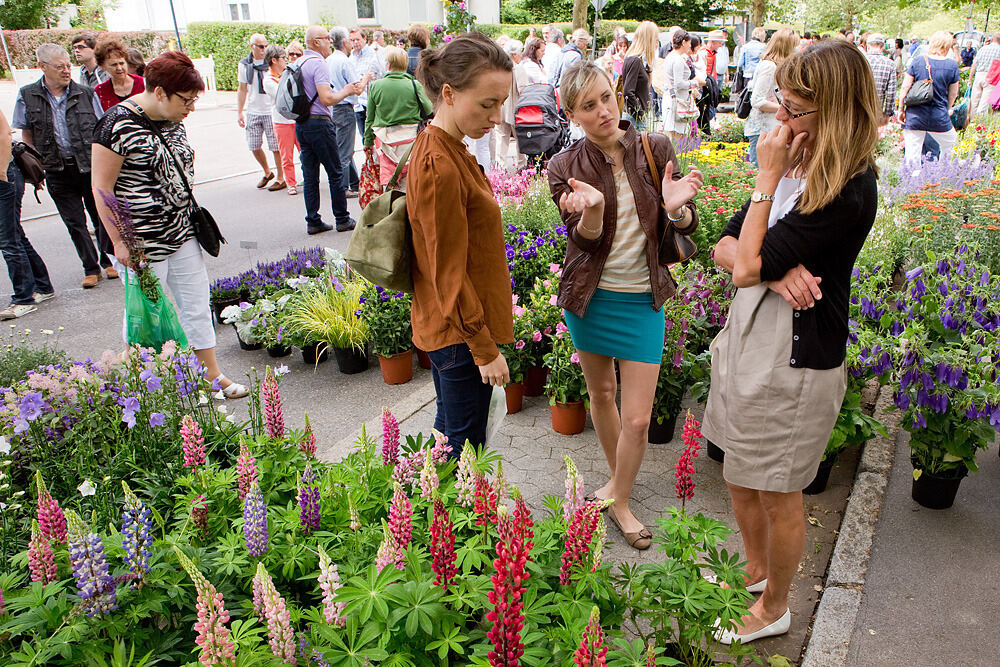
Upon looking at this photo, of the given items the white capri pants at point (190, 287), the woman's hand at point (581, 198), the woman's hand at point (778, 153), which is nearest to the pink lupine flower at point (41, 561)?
the woman's hand at point (581, 198)

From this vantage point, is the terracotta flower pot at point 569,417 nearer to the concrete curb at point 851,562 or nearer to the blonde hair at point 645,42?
the concrete curb at point 851,562

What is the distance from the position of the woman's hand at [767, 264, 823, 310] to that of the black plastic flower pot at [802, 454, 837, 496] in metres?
1.77

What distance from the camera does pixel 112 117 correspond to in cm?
391

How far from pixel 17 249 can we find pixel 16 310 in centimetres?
56

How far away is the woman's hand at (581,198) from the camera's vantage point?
2.76m

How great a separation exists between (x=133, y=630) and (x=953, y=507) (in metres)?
3.64

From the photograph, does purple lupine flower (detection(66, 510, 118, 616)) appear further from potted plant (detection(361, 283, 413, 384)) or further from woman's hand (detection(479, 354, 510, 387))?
potted plant (detection(361, 283, 413, 384))

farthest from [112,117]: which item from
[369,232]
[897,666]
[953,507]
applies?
[953,507]

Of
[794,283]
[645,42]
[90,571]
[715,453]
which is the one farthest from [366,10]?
[90,571]

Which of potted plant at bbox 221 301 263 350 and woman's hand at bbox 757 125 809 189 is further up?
woman's hand at bbox 757 125 809 189

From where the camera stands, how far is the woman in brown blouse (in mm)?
2367

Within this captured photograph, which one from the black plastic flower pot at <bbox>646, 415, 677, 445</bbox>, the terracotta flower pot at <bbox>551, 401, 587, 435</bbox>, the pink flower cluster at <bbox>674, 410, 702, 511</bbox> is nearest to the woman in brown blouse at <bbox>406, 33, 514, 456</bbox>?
the pink flower cluster at <bbox>674, 410, 702, 511</bbox>

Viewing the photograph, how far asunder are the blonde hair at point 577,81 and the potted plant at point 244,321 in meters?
3.64

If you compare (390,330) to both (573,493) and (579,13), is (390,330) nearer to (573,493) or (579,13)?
(573,493)
